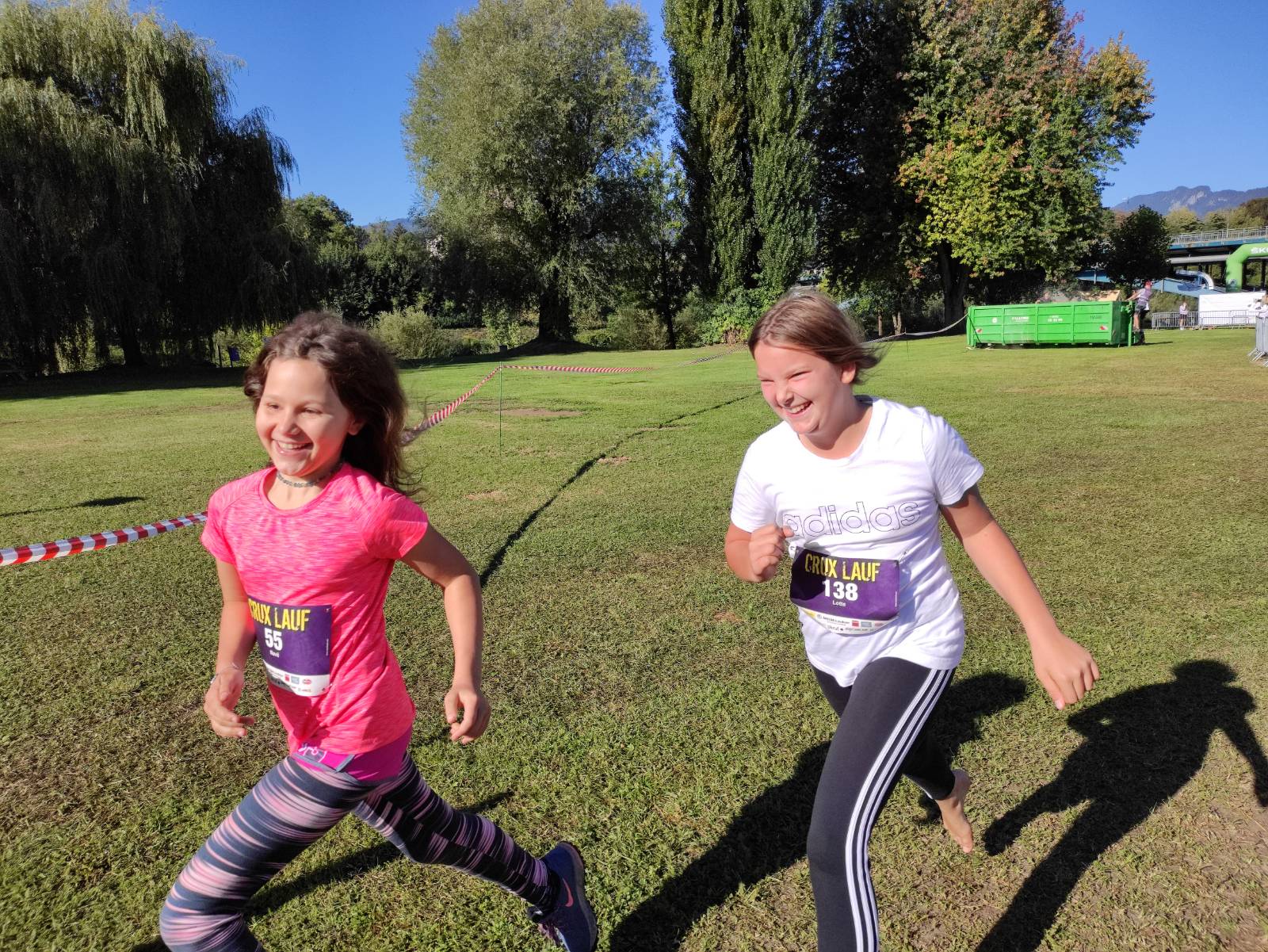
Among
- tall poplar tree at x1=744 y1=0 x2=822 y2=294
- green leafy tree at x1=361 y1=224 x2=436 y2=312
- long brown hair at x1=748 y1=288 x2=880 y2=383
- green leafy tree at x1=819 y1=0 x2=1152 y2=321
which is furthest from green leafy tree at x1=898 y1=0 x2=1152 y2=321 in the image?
long brown hair at x1=748 y1=288 x2=880 y2=383

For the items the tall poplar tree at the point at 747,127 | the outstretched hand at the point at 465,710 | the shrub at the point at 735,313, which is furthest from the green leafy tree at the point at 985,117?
the outstretched hand at the point at 465,710

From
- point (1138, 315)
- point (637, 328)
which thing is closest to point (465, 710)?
point (1138, 315)

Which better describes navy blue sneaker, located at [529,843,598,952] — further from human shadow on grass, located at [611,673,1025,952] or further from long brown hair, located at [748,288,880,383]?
long brown hair, located at [748,288,880,383]

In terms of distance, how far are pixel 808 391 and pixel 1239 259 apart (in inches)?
2520

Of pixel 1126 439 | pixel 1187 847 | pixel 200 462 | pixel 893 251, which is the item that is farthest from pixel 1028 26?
pixel 1187 847

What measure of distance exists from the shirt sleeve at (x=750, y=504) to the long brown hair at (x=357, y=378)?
96 centimetres

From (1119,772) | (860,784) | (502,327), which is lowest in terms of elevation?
(1119,772)

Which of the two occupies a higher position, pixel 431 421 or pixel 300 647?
pixel 300 647

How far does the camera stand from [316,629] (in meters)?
2.02

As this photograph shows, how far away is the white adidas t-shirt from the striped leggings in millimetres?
1214

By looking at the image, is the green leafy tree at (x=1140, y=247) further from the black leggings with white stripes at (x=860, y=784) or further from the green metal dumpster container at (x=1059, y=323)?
the black leggings with white stripes at (x=860, y=784)

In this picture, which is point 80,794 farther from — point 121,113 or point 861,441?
point 121,113

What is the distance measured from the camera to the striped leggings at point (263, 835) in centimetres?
190

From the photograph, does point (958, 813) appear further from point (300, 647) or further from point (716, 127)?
point (716, 127)
